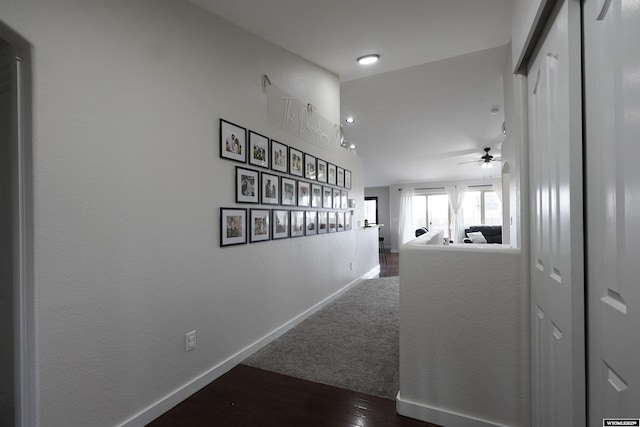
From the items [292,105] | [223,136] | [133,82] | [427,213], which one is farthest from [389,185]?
[133,82]

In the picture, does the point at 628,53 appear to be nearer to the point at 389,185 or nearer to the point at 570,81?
the point at 570,81

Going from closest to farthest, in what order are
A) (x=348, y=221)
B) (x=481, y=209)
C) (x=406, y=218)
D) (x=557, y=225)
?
(x=557, y=225)
(x=348, y=221)
(x=481, y=209)
(x=406, y=218)

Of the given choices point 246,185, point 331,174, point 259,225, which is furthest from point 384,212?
point 246,185

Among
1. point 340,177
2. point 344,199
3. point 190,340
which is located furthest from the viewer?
point 344,199

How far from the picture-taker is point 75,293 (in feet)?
4.35

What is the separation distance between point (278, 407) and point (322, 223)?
209cm

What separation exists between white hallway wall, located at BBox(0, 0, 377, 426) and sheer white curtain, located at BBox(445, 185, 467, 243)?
842 cm

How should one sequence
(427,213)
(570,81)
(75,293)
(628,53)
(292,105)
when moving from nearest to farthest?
(628,53) → (570,81) → (75,293) → (292,105) → (427,213)

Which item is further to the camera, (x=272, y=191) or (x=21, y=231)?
(x=272, y=191)

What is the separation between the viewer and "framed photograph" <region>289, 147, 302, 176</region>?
9.51 ft

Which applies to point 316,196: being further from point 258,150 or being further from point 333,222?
point 258,150

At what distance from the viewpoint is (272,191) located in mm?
2652

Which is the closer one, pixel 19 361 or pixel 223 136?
pixel 19 361

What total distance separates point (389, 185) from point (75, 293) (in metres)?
9.75
